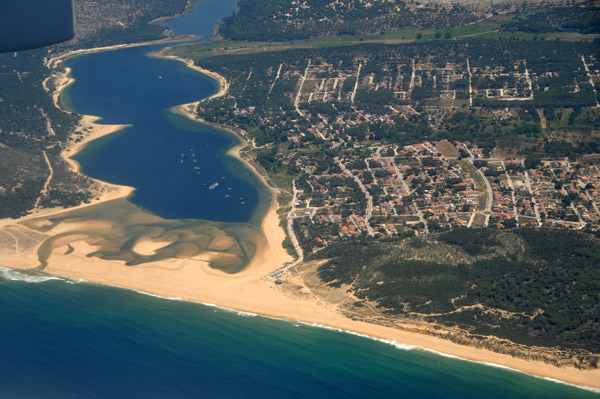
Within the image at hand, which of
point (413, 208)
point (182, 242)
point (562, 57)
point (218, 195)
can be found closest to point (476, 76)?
point (562, 57)

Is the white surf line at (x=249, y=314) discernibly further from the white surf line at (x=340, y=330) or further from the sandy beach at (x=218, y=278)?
the sandy beach at (x=218, y=278)

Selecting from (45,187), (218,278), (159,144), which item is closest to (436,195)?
(218,278)

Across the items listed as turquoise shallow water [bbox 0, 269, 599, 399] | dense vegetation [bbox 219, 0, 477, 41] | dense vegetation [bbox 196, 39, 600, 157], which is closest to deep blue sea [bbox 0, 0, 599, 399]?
turquoise shallow water [bbox 0, 269, 599, 399]

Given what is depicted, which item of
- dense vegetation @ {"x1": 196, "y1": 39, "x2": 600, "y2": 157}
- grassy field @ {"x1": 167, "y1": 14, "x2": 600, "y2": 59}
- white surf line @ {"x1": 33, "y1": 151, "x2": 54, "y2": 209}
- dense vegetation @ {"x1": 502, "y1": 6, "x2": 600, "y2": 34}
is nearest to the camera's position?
white surf line @ {"x1": 33, "y1": 151, "x2": 54, "y2": 209}

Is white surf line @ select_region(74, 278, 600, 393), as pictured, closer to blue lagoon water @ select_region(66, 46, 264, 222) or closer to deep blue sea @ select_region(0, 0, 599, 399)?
deep blue sea @ select_region(0, 0, 599, 399)

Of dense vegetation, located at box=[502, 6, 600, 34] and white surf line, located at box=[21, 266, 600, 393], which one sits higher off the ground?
dense vegetation, located at box=[502, 6, 600, 34]

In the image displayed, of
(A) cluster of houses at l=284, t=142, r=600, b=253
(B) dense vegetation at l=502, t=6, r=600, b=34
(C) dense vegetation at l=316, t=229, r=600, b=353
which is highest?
(B) dense vegetation at l=502, t=6, r=600, b=34
